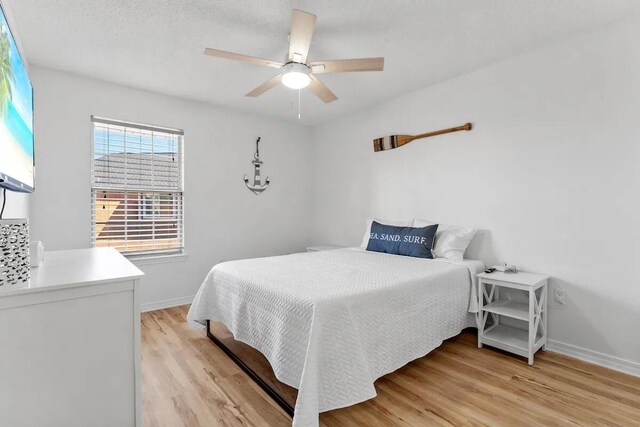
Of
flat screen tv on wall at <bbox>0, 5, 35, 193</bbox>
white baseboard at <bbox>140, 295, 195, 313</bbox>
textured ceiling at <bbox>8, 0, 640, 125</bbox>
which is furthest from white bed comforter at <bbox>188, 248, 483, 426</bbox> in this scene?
textured ceiling at <bbox>8, 0, 640, 125</bbox>

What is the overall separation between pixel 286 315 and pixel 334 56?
211 centimetres

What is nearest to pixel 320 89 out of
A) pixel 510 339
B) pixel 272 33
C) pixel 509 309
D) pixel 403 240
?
pixel 272 33

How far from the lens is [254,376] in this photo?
85.7 inches

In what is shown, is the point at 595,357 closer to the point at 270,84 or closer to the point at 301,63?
the point at 301,63

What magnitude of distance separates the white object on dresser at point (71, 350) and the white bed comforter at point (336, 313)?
778 millimetres

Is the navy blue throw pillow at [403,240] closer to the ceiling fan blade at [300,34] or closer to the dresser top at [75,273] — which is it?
the ceiling fan blade at [300,34]

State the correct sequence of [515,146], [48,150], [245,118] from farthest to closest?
[245,118] → [48,150] → [515,146]

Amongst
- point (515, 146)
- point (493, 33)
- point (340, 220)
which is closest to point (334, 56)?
point (493, 33)

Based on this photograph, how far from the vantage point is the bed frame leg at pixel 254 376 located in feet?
6.10

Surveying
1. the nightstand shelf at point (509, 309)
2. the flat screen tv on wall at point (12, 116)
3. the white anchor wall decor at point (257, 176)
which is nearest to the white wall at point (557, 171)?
the nightstand shelf at point (509, 309)

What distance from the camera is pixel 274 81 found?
8.39 feet

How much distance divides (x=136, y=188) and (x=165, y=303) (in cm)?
134

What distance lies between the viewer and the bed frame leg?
186 cm

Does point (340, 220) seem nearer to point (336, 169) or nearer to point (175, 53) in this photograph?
point (336, 169)
